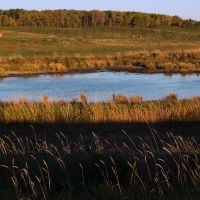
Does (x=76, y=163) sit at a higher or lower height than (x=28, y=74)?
higher

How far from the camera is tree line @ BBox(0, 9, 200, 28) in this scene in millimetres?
119875

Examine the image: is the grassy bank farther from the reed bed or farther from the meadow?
the reed bed

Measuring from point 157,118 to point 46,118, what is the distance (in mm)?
3622

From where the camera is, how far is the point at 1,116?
48.2ft

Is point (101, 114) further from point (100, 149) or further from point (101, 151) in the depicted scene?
point (101, 151)

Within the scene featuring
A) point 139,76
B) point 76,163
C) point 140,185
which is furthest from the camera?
point 139,76

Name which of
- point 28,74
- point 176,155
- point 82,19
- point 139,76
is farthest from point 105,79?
point 82,19

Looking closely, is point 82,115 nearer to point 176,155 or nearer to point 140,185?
point 176,155

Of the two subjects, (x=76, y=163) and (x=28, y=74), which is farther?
(x=28, y=74)

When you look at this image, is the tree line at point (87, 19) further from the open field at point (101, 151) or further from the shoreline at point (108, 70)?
the open field at point (101, 151)

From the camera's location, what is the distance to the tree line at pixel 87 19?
11988 cm

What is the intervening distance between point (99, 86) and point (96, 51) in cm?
3456

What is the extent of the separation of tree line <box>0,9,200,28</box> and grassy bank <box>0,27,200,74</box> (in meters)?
11.0

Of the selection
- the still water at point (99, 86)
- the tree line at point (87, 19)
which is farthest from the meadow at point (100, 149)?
the tree line at point (87, 19)
